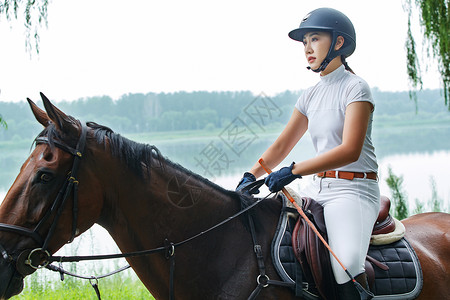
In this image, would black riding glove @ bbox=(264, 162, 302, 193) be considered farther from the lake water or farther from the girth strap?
the lake water

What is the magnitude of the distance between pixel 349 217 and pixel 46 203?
109cm

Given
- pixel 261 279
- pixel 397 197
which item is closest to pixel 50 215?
→ pixel 261 279

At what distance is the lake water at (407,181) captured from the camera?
4.32 meters

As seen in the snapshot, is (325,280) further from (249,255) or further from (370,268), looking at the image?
(249,255)

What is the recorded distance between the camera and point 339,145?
5.27 ft

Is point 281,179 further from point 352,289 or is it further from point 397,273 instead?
point 397,273

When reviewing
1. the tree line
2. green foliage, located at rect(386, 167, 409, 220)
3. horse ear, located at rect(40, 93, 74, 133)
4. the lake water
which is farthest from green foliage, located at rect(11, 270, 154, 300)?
green foliage, located at rect(386, 167, 409, 220)

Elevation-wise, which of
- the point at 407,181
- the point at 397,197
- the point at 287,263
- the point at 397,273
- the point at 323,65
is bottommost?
the point at 407,181

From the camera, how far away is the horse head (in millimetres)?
1369

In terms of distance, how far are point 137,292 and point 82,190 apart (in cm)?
238

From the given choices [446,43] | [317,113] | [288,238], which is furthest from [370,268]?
[446,43]

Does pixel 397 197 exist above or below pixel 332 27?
below

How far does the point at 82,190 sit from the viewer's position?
1443 millimetres

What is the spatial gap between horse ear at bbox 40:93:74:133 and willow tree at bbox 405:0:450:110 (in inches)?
140
